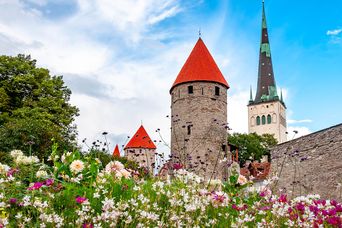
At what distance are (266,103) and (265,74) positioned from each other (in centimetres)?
→ 597

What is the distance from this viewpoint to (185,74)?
29.8 meters

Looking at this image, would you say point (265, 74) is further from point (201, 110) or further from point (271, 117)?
point (201, 110)

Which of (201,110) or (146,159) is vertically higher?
(201,110)

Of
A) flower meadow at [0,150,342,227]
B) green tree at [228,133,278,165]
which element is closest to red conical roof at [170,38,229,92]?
green tree at [228,133,278,165]

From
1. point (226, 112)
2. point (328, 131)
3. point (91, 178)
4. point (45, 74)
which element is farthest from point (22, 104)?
point (91, 178)

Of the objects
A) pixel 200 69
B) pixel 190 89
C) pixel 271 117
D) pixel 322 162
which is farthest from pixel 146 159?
pixel 271 117

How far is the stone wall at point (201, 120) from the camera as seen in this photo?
26781 millimetres

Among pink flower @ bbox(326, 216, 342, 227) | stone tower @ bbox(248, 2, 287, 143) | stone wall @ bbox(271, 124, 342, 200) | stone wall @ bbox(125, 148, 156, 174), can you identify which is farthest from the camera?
stone tower @ bbox(248, 2, 287, 143)

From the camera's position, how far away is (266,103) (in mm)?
81438

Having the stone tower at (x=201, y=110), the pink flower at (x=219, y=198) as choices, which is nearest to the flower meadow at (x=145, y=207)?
the pink flower at (x=219, y=198)

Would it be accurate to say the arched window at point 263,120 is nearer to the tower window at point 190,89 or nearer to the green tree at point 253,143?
the green tree at point 253,143

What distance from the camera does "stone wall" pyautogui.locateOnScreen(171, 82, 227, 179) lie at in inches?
A: 1054

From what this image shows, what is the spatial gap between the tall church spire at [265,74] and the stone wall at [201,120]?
52155 mm

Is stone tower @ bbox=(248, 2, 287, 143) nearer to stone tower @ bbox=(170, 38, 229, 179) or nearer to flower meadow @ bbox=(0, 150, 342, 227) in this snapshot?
stone tower @ bbox=(170, 38, 229, 179)
